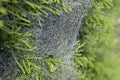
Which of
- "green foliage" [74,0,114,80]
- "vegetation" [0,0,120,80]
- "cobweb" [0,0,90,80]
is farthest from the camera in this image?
"green foliage" [74,0,114,80]

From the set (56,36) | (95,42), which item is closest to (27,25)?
(56,36)

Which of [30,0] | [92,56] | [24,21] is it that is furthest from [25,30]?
[92,56]

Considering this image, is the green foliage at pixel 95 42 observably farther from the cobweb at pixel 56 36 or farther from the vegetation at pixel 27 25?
the cobweb at pixel 56 36

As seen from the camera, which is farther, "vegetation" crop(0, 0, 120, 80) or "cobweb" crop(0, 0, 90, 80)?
"cobweb" crop(0, 0, 90, 80)

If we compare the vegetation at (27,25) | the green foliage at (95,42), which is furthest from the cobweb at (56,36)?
the green foliage at (95,42)

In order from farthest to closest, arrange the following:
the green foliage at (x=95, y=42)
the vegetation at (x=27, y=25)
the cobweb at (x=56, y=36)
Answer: the green foliage at (x=95, y=42) → the cobweb at (x=56, y=36) → the vegetation at (x=27, y=25)

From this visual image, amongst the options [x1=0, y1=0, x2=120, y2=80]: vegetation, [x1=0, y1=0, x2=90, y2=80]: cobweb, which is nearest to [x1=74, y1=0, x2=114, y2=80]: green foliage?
[x1=0, y1=0, x2=120, y2=80]: vegetation

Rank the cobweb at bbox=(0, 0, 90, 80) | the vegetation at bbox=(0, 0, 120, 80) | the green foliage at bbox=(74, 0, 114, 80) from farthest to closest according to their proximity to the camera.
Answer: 1. the green foliage at bbox=(74, 0, 114, 80)
2. the cobweb at bbox=(0, 0, 90, 80)
3. the vegetation at bbox=(0, 0, 120, 80)

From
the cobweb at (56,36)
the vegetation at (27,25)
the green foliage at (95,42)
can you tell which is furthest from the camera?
the green foliage at (95,42)

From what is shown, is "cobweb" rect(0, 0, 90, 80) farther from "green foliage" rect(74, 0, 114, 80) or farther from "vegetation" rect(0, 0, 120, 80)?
"green foliage" rect(74, 0, 114, 80)
